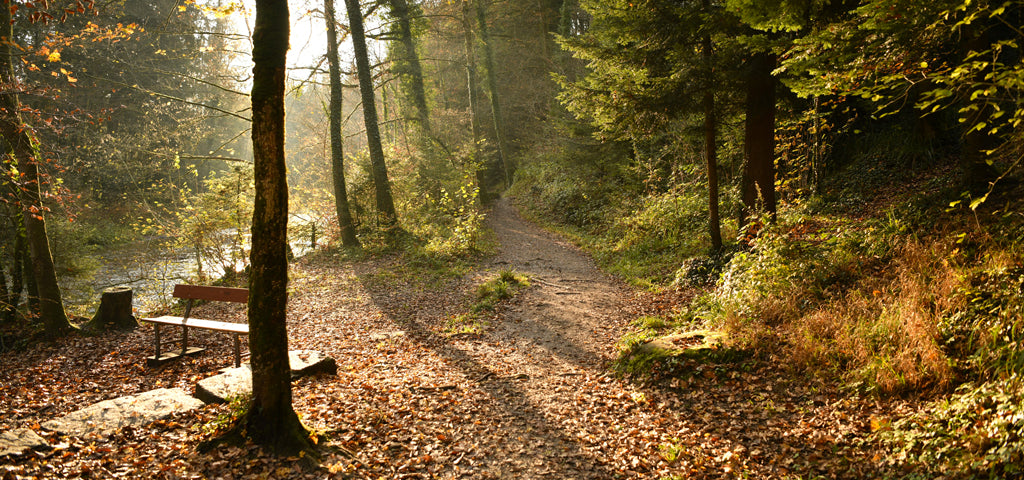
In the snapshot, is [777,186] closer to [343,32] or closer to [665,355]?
[665,355]

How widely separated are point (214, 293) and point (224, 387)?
102 inches

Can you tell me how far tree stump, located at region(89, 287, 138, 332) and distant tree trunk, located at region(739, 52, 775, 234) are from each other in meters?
11.0

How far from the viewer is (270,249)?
13.2ft

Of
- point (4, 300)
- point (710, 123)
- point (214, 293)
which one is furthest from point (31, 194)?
point (710, 123)

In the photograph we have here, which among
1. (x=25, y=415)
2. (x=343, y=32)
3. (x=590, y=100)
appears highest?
(x=343, y=32)

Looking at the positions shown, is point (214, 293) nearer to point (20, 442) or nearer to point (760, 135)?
point (20, 442)

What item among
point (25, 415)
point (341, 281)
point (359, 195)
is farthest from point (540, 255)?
point (25, 415)

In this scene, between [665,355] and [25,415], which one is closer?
[25,415]

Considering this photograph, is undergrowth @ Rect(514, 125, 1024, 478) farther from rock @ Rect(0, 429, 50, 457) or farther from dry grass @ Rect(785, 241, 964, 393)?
rock @ Rect(0, 429, 50, 457)

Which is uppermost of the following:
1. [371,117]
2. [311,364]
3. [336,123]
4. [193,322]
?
[371,117]

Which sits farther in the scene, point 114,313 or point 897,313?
point 114,313

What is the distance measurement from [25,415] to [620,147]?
55.0 ft

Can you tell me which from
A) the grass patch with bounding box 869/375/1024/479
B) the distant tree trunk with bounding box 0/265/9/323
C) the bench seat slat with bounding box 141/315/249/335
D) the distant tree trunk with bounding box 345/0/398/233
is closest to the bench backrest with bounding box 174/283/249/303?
the bench seat slat with bounding box 141/315/249/335

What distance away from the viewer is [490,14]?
85.9 feet
